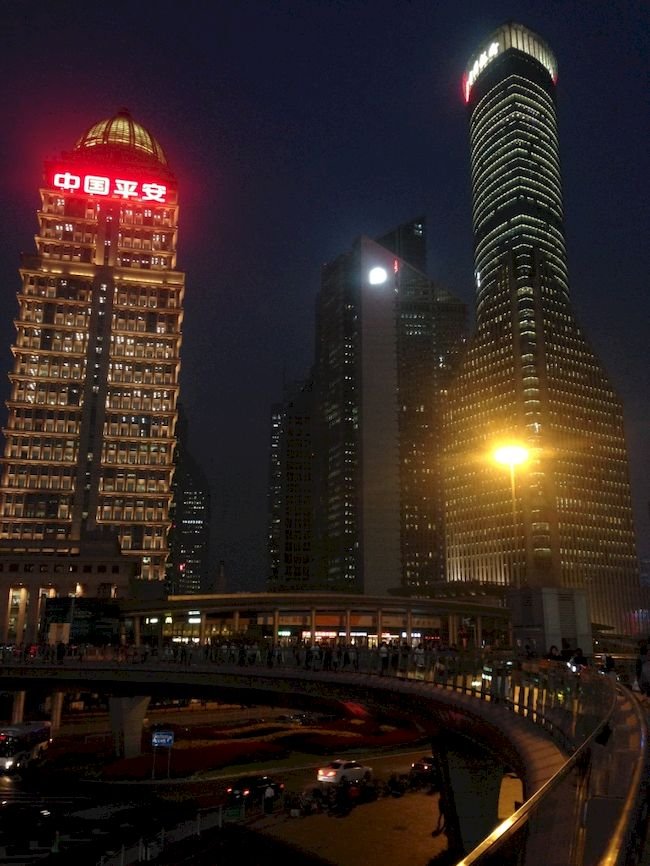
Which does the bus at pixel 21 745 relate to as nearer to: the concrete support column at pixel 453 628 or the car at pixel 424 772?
the car at pixel 424 772

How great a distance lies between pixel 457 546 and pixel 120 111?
438 feet

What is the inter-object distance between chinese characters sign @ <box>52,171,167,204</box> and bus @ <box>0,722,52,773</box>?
10153 centimetres

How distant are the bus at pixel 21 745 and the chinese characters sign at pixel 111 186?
102m

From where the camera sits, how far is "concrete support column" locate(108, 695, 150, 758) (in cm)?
5003

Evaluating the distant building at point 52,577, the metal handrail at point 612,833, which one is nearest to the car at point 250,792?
the metal handrail at point 612,833

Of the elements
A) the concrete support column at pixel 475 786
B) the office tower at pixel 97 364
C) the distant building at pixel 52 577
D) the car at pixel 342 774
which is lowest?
the car at pixel 342 774

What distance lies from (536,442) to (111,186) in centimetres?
10976

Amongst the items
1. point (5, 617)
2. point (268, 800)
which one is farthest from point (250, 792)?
point (5, 617)

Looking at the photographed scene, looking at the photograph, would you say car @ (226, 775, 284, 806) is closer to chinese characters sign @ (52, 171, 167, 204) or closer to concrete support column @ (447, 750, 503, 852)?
concrete support column @ (447, 750, 503, 852)

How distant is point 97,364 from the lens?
119m

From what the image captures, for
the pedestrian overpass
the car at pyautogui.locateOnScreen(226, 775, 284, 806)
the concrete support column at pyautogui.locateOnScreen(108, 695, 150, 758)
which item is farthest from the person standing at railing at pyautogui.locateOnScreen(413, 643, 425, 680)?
the concrete support column at pyautogui.locateOnScreen(108, 695, 150, 758)

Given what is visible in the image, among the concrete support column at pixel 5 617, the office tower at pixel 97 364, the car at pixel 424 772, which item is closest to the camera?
the car at pixel 424 772

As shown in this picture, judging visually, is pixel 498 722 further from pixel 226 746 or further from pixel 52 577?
pixel 52 577

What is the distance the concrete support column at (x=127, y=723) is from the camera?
5003cm
